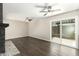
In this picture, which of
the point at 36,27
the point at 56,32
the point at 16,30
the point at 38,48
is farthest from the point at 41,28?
the point at 16,30

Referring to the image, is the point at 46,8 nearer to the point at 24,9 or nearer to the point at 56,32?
the point at 24,9

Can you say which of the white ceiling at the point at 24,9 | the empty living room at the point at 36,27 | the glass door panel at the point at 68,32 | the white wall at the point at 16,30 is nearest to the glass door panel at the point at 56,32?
the empty living room at the point at 36,27

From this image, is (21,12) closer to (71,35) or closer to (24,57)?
(24,57)

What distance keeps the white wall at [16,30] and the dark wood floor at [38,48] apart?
127mm

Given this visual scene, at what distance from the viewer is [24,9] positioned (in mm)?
2158

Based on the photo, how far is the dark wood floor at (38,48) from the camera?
2200 mm

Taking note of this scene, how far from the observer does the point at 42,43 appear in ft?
7.92

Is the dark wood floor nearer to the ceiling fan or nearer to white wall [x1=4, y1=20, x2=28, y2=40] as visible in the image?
white wall [x1=4, y1=20, x2=28, y2=40]

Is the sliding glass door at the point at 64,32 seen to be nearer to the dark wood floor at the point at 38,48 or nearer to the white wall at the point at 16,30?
the dark wood floor at the point at 38,48

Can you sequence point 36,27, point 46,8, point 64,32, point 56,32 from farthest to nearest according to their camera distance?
point 36,27
point 56,32
point 64,32
point 46,8

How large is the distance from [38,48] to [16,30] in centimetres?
72

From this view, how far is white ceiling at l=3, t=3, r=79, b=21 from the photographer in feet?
6.85

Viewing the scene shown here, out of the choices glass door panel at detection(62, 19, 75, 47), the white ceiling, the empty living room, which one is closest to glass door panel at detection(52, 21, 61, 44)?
the empty living room

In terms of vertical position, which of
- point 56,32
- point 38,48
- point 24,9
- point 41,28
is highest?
point 24,9
